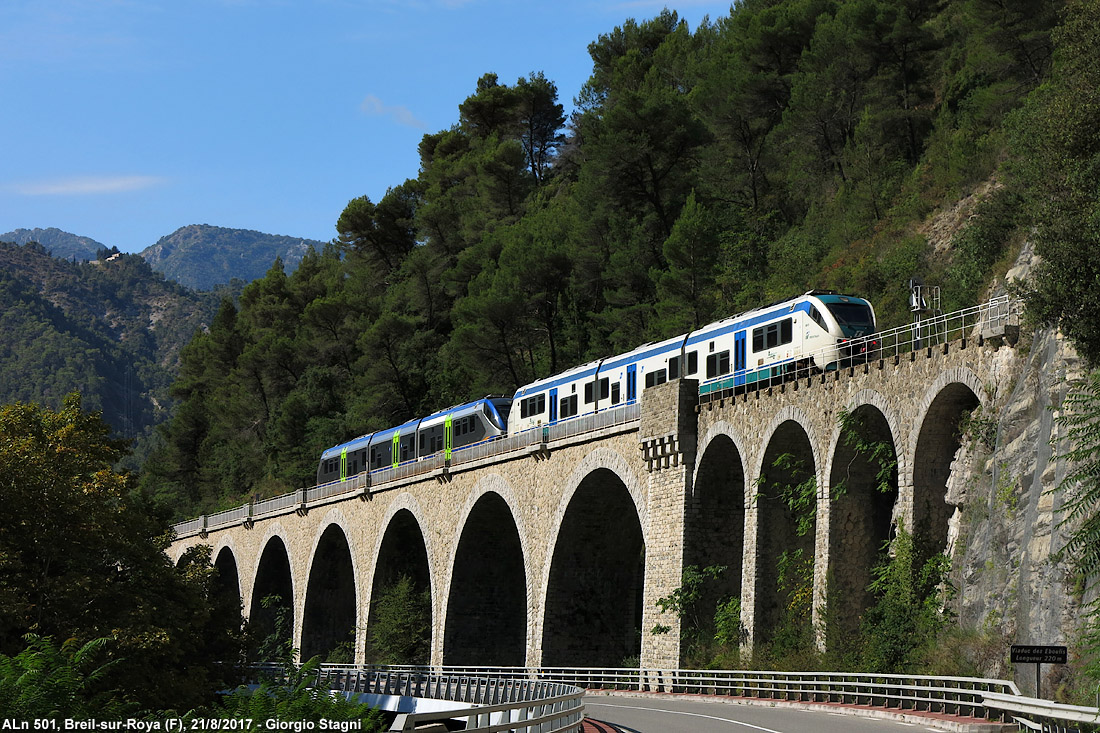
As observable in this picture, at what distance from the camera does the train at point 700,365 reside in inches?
1222

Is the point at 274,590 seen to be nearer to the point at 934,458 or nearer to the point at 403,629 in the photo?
the point at 403,629

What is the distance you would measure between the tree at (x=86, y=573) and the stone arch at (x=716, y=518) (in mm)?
12744

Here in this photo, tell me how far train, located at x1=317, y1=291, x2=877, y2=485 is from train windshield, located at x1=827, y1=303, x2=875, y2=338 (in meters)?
0.03

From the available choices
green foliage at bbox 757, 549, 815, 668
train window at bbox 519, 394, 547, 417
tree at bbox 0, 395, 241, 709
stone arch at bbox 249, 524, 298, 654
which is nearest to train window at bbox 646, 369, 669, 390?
train window at bbox 519, 394, 547, 417

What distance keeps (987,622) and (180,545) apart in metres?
62.7

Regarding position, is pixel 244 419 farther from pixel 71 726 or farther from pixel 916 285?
pixel 71 726

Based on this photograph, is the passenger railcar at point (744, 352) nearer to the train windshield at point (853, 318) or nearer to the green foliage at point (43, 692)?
the train windshield at point (853, 318)

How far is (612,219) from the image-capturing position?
59.2m

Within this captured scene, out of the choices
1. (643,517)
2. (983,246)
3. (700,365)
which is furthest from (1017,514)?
(983,246)

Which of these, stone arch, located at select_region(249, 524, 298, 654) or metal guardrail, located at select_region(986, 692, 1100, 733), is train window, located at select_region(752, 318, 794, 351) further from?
stone arch, located at select_region(249, 524, 298, 654)

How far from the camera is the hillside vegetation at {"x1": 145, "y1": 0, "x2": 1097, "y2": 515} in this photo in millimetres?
45406

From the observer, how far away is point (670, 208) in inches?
2308

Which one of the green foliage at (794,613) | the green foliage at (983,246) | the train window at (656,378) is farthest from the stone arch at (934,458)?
the train window at (656,378)

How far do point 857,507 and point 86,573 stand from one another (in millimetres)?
16939
